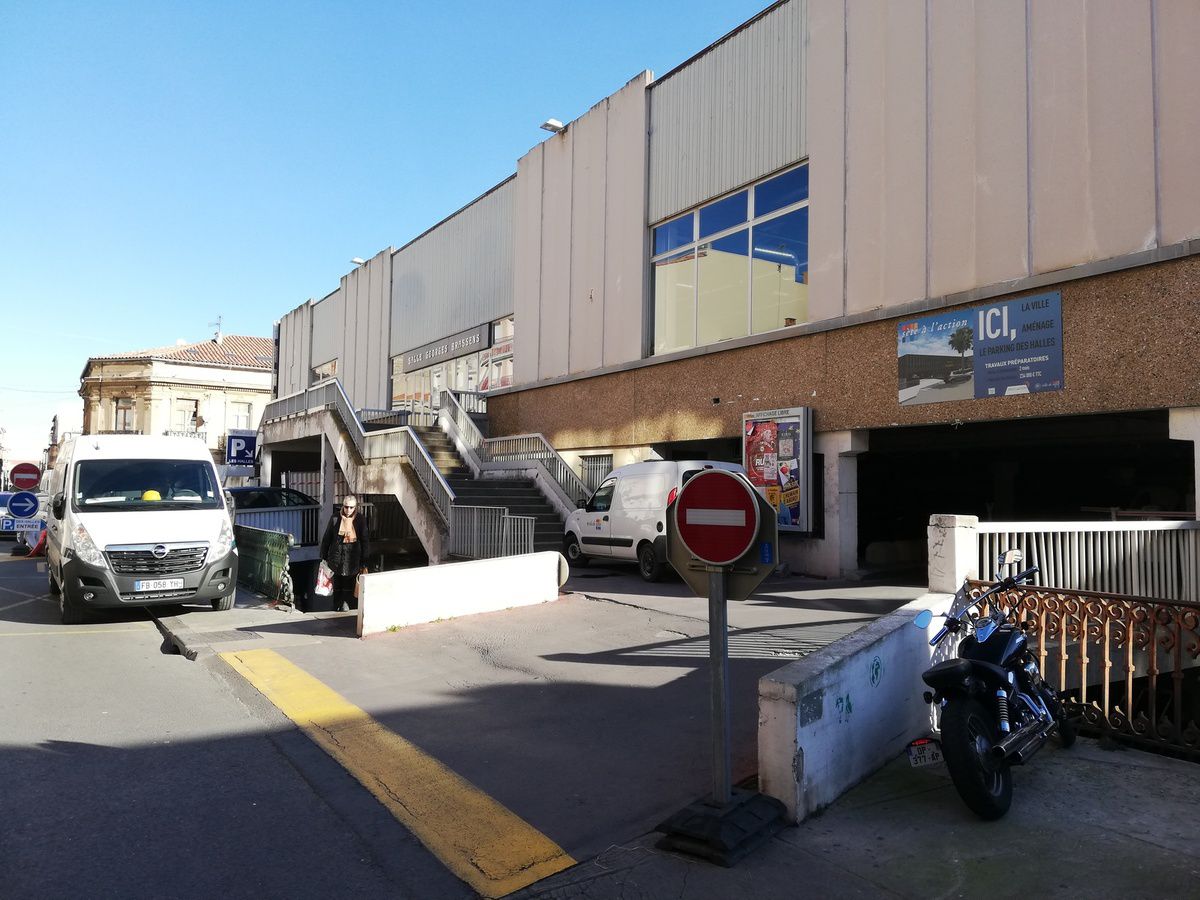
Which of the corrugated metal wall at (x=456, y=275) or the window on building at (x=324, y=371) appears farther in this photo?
the window on building at (x=324, y=371)

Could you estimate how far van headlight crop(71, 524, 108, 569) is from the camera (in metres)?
9.31

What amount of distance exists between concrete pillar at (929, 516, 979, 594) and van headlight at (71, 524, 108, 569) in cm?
873

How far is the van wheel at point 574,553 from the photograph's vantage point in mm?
15094

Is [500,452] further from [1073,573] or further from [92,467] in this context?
[1073,573]

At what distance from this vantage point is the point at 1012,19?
11.2m

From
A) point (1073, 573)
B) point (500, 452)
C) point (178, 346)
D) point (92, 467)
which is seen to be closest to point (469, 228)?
point (500, 452)

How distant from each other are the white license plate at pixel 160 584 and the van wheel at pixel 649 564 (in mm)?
6484

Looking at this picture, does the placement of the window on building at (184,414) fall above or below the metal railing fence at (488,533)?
above

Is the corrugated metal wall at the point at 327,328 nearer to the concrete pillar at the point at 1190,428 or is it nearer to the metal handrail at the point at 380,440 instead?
the metal handrail at the point at 380,440

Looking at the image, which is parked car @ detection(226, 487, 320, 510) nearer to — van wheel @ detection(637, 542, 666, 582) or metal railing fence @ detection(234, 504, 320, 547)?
metal railing fence @ detection(234, 504, 320, 547)

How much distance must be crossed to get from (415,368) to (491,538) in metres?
15.7

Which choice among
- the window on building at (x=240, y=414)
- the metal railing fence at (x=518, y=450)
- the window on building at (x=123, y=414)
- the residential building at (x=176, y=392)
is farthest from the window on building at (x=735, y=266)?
the window on building at (x=123, y=414)

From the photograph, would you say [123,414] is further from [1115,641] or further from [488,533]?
[1115,641]

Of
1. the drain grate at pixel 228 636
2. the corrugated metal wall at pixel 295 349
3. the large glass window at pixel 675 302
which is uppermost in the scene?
the corrugated metal wall at pixel 295 349
